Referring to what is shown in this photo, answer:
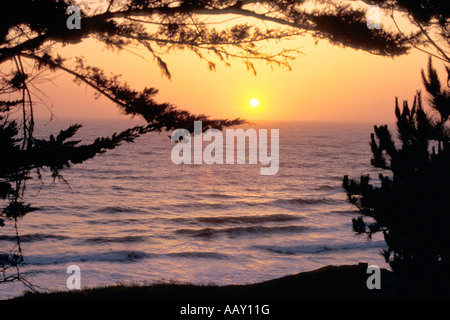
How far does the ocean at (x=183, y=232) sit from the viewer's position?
14.9 meters

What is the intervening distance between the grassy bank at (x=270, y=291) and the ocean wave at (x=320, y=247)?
7562 mm

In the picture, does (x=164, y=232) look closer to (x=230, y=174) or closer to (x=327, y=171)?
(x=230, y=174)

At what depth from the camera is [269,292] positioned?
27.3ft

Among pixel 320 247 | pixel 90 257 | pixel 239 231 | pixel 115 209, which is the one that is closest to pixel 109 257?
pixel 90 257

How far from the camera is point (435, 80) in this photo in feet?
19.5

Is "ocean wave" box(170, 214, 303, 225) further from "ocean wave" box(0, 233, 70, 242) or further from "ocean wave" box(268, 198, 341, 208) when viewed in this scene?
"ocean wave" box(0, 233, 70, 242)

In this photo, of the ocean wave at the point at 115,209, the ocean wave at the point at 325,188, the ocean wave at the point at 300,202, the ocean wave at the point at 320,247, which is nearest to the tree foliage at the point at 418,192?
the ocean wave at the point at 320,247

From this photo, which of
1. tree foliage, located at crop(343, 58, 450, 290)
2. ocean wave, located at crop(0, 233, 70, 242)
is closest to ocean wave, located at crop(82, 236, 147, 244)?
ocean wave, located at crop(0, 233, 70, 242)

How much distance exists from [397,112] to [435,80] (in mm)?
614

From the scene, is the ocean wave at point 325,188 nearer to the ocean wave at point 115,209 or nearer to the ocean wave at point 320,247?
the ocean wave at point 115,209

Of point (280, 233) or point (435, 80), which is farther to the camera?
point (280, 233)

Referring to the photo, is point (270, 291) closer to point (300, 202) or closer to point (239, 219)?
point (239, 219)

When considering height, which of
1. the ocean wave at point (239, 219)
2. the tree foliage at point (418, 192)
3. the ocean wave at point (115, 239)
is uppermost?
the tree foliage at point (418, 192)
